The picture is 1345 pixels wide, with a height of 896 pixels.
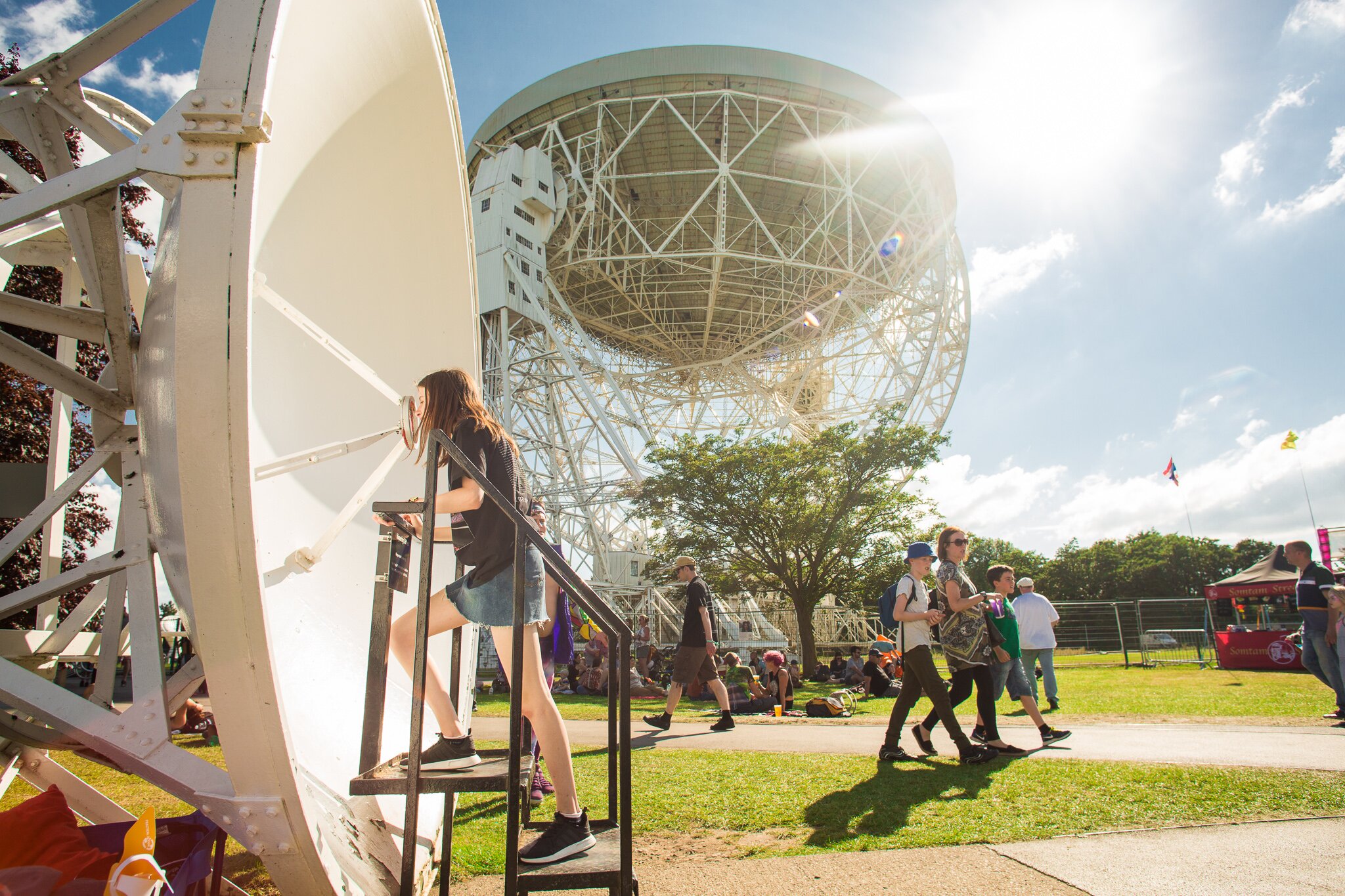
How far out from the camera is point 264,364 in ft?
12.0

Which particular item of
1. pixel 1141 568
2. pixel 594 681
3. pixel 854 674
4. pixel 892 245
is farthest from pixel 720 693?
pixel 1141 568

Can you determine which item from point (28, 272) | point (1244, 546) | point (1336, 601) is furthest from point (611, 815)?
point (1244, 546)

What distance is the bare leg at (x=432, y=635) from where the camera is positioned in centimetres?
276

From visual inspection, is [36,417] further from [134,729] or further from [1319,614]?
[1319,614]

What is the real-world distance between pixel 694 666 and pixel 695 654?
119 millimetres

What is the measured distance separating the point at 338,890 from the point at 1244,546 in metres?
94.8

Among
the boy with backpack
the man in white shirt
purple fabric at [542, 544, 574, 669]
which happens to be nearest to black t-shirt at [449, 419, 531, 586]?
purple fabric at [542, 544, 574, 669]

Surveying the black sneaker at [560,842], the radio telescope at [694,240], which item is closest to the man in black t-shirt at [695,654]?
the black sneaker at [560,842]

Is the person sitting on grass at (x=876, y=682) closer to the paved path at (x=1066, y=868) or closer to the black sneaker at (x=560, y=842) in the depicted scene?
the paved path at (x=1066, y=868)

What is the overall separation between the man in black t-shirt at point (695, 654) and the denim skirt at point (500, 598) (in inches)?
203

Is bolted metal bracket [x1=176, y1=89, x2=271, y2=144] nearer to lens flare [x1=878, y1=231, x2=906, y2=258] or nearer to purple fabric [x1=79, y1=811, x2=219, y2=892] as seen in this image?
purple fabric [x1=79, y1=811, x2=219, y2=892]

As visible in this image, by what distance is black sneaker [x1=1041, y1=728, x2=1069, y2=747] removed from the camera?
6.07 m

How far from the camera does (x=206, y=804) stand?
1.99m

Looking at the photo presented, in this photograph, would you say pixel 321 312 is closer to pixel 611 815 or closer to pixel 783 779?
pixel 611 815
